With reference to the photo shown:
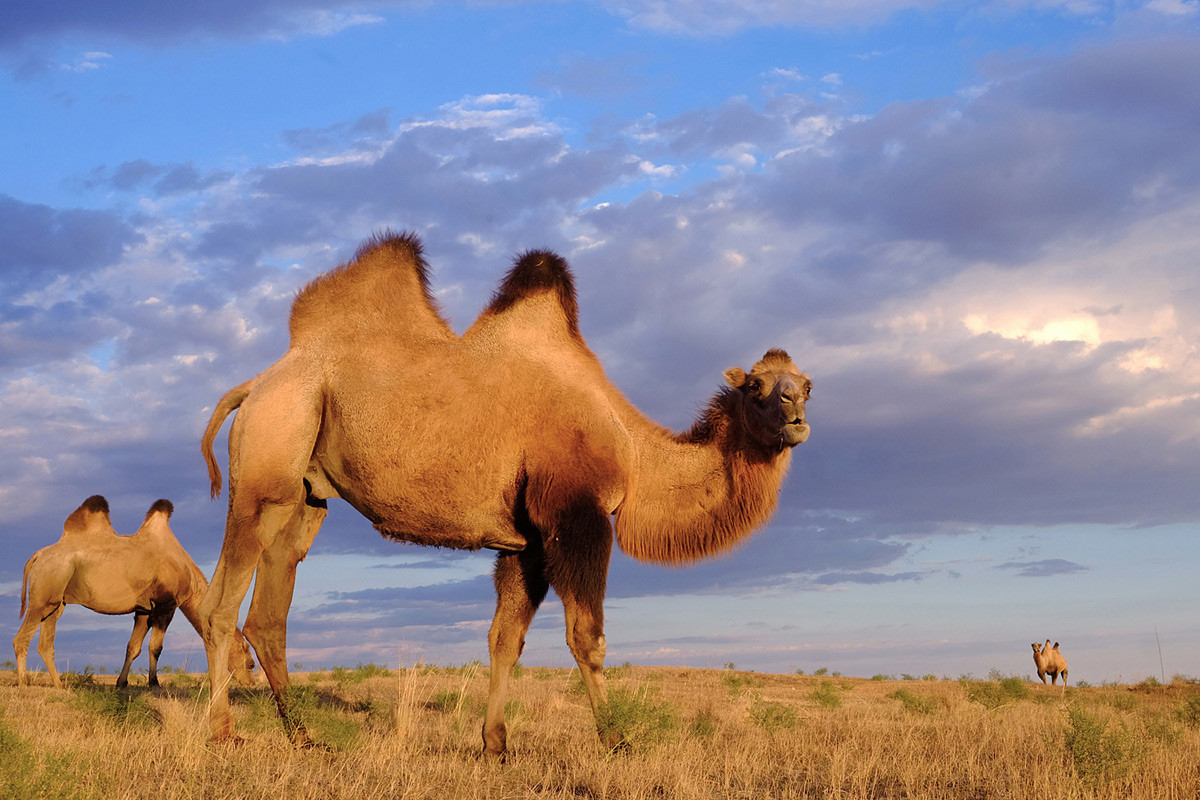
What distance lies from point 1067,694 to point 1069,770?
14.8 metres

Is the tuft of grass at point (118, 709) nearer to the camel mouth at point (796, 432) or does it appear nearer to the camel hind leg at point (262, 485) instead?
the camel hind leg at point (262, 485)

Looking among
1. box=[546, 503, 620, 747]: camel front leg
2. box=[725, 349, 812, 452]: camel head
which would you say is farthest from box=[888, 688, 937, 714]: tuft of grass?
box=[546, 503, 620, 747]: camel front leg

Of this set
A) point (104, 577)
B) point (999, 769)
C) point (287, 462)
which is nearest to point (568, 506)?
point (287, 462)

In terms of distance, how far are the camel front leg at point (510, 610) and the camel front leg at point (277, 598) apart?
2.05 m

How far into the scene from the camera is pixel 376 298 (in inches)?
387

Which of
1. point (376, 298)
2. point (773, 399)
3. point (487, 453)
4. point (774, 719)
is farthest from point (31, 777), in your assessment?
point (774, 719)

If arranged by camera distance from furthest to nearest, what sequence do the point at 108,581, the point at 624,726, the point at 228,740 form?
the point at 108,581 < the point at 228,740 < the point at 624,726

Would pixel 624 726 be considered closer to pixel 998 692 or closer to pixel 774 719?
pixel 774 719

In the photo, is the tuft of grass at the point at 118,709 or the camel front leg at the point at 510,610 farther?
the tuft of grass at the point at 118,709

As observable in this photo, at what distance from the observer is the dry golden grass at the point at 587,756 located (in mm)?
6430

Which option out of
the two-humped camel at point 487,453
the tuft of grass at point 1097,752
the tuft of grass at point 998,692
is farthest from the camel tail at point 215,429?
the tuft of grass at point 998,692

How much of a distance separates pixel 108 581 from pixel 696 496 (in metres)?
14.6

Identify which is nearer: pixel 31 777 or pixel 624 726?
pixel 31 777

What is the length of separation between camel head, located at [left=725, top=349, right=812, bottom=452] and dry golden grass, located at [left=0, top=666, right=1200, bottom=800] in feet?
8.63
